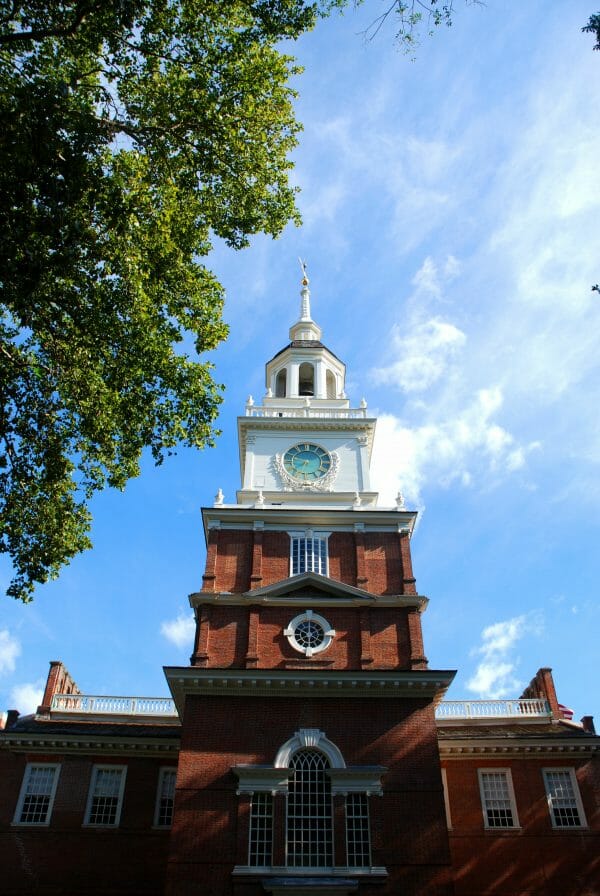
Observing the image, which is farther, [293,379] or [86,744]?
[293,379]

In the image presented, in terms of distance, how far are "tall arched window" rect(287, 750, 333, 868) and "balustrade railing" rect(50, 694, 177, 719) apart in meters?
9.69

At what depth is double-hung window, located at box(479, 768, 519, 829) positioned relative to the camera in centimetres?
2334

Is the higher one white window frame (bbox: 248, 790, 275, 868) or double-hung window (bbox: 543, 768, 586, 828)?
double-hung window (bbox: 543, 768, 586, 828)

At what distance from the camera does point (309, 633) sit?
73.0 feet

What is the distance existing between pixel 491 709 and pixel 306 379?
589 inches

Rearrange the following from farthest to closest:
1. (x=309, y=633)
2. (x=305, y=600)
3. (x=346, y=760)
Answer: (x=305, y=600) → (x=309, y=633) → (x=346, y=760)

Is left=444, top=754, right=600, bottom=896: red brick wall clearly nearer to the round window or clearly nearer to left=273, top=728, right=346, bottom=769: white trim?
left=273, top=728, right=346, bottom=769: white trim

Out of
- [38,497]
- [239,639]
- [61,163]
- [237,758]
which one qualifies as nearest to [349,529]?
[239,639]

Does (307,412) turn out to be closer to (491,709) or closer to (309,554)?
(309,554)

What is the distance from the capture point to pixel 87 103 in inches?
603

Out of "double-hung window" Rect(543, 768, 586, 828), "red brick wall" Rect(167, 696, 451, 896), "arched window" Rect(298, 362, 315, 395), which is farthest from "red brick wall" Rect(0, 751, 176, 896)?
"arched window" Rect(298, 362, 315, 395)

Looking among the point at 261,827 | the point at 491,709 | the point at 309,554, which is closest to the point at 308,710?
the point at 261,827

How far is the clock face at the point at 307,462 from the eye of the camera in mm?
26922

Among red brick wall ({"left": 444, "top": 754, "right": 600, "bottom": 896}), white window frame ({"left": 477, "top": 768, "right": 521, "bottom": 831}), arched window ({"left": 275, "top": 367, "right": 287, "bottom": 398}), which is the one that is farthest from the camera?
arched window ({"left": 275, "top": 367, "right": 287, "bottom": 398})
